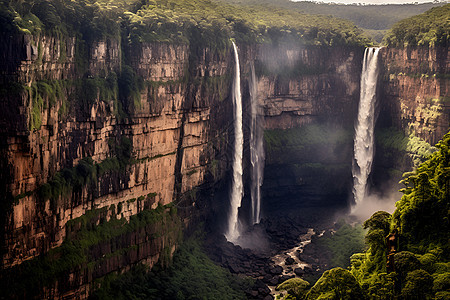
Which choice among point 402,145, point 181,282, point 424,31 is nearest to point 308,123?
point 402,145

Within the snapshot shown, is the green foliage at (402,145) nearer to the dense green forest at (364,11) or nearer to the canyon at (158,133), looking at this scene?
the canyon at (158,133)

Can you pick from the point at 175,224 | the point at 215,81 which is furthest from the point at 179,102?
the point at 175,224

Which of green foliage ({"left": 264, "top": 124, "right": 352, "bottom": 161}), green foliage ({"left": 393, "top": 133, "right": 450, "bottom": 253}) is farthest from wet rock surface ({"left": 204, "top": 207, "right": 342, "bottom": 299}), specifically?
green foliage ({"left": 393, "top": 133, "right": 450, "bottom": 253})

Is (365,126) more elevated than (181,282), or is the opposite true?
(365,126)

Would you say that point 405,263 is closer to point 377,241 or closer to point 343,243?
point 377,241

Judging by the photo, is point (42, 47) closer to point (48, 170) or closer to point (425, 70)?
point (48, 170)

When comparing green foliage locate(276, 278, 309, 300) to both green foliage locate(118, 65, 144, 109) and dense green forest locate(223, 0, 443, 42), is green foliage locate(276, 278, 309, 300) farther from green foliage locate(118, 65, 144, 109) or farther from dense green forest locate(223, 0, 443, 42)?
dense green forest locate(223, 0, 443, 42)
